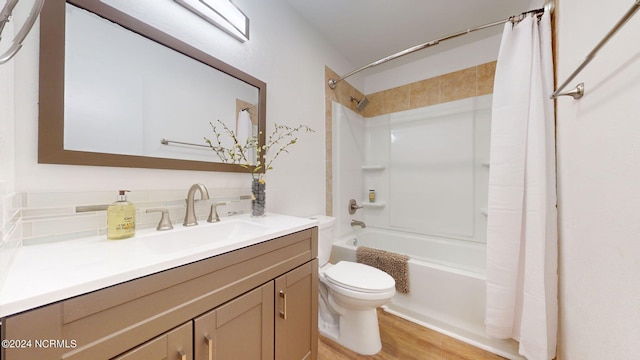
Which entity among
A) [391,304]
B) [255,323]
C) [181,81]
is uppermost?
[181,81]

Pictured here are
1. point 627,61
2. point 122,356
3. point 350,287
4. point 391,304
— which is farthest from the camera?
point 391,304

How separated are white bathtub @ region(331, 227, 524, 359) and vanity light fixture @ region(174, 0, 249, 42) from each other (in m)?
1.81

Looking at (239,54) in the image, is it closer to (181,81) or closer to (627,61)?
(181,81)

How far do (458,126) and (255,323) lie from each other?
92.4 inches

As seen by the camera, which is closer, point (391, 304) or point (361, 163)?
point (391, 304)

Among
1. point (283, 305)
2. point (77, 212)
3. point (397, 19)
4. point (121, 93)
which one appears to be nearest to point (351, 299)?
point (283, 305)

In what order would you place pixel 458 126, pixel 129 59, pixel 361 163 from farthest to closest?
1. pixel 361 163
2. pixel 458 126
3. pixel 129 59

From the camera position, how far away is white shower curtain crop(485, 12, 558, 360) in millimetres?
1100

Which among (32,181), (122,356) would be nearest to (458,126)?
(122,356)

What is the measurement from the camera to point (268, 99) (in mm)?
1477

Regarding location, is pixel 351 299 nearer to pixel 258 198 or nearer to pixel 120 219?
pixel 258 198

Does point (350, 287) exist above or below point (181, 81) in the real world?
below

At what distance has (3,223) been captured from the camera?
0.50 meters

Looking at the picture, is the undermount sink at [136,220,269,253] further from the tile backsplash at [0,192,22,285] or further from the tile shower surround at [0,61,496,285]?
the tile backsplash at [0,192,22,285]
